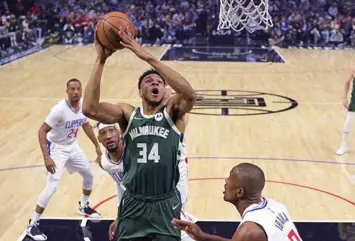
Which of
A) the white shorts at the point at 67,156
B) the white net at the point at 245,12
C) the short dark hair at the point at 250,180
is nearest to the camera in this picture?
the short dark hair at the point at 250,180

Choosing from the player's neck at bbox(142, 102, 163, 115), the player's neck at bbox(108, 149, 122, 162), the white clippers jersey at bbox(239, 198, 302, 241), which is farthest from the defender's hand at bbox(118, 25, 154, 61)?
the player's neck at bbox(108, 149, 122, 162)

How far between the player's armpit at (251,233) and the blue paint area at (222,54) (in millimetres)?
17827

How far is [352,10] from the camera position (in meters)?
27.6

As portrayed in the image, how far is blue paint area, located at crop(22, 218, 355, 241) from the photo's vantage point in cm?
589

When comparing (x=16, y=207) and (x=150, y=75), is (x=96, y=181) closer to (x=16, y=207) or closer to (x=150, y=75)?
(x=16, y=207)

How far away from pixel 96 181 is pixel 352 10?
22.7 m

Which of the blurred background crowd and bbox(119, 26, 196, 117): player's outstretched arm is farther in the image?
the blurred background crowd

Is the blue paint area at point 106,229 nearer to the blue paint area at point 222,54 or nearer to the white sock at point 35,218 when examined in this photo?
the white sock at point 35,218

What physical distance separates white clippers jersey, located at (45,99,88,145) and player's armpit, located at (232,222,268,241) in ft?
11.9

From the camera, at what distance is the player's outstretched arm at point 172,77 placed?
11.5 ft

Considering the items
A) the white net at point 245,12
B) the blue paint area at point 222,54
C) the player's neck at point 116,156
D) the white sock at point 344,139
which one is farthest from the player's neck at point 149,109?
the blue paint area at point 222,54

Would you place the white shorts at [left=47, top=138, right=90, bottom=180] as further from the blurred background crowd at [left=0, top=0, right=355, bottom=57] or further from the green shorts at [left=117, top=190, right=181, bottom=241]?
the blurred background crowd at [left=0, top=0, right=355, bottom=57]

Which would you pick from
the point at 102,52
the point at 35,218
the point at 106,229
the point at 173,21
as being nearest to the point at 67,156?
the point at 35,218

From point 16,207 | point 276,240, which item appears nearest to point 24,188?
point 16,207
